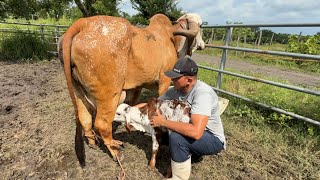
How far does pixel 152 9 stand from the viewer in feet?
71.4

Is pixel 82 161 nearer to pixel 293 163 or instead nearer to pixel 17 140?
pixel 17 140

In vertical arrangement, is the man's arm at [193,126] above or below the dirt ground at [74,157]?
above

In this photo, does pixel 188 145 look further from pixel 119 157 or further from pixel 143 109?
pixel 119 157

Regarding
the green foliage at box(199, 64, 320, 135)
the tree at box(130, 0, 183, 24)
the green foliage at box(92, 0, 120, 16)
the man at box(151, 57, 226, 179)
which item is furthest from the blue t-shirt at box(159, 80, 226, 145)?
the tree at box(130, 0, 183, 24)

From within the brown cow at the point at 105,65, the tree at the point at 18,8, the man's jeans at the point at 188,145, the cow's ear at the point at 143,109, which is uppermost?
the tree at the point at 18,8

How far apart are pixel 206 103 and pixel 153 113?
2.01 feet

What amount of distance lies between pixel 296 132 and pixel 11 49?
1102 cm

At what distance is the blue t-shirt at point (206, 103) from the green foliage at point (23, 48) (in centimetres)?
966

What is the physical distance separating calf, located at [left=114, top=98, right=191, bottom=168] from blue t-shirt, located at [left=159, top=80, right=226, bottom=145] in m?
0.13

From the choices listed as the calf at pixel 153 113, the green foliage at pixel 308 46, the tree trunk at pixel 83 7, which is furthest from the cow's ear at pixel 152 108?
the tree trunk at pixel 83 7

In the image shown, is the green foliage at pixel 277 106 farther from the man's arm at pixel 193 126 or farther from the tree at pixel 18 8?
the tree at pixel 18 8

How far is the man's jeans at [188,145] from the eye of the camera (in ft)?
9.29

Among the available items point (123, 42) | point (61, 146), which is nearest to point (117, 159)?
point (61, 146)

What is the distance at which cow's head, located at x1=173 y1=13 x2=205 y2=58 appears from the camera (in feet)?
13.9
